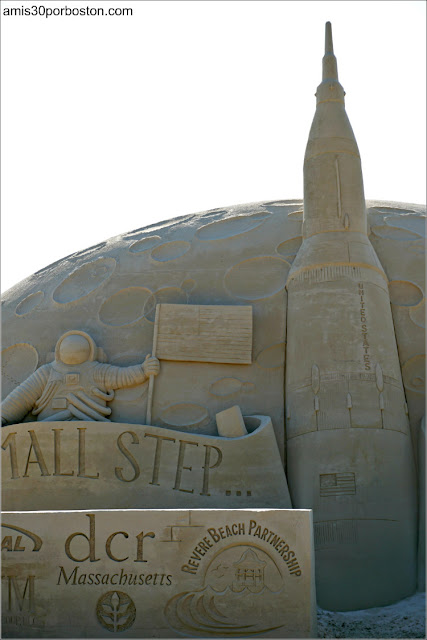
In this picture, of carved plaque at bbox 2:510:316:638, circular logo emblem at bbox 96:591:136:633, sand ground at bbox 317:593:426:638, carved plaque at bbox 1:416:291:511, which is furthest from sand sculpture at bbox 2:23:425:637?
circular logo emblem at bbox 96:591:136:633

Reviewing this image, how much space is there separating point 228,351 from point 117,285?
9.43ft

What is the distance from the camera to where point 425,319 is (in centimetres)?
1501

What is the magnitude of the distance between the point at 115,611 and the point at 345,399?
519cm

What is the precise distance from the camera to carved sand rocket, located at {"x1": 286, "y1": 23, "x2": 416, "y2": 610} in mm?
12570

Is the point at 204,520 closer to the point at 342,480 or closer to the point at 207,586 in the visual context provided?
the point at 207,586

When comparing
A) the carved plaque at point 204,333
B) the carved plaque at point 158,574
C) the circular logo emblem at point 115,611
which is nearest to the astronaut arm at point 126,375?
the carved plaque at point 204,333

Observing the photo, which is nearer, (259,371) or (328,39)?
(259,371)

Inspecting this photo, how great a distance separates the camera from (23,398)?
14.6m

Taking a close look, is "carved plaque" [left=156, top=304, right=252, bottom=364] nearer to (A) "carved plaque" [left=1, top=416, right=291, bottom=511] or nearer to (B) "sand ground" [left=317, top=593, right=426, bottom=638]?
(A) "carved plaque" [left=1, top=416, right=291, bottom=511]

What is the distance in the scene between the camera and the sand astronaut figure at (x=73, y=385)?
14.3 meters

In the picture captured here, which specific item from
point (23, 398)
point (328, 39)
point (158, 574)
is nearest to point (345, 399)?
point (158, 574)

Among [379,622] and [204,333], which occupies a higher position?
[204,333]

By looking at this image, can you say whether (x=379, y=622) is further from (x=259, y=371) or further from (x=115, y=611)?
(x=259, y=371)

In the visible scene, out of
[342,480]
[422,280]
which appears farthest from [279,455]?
[422,280]
